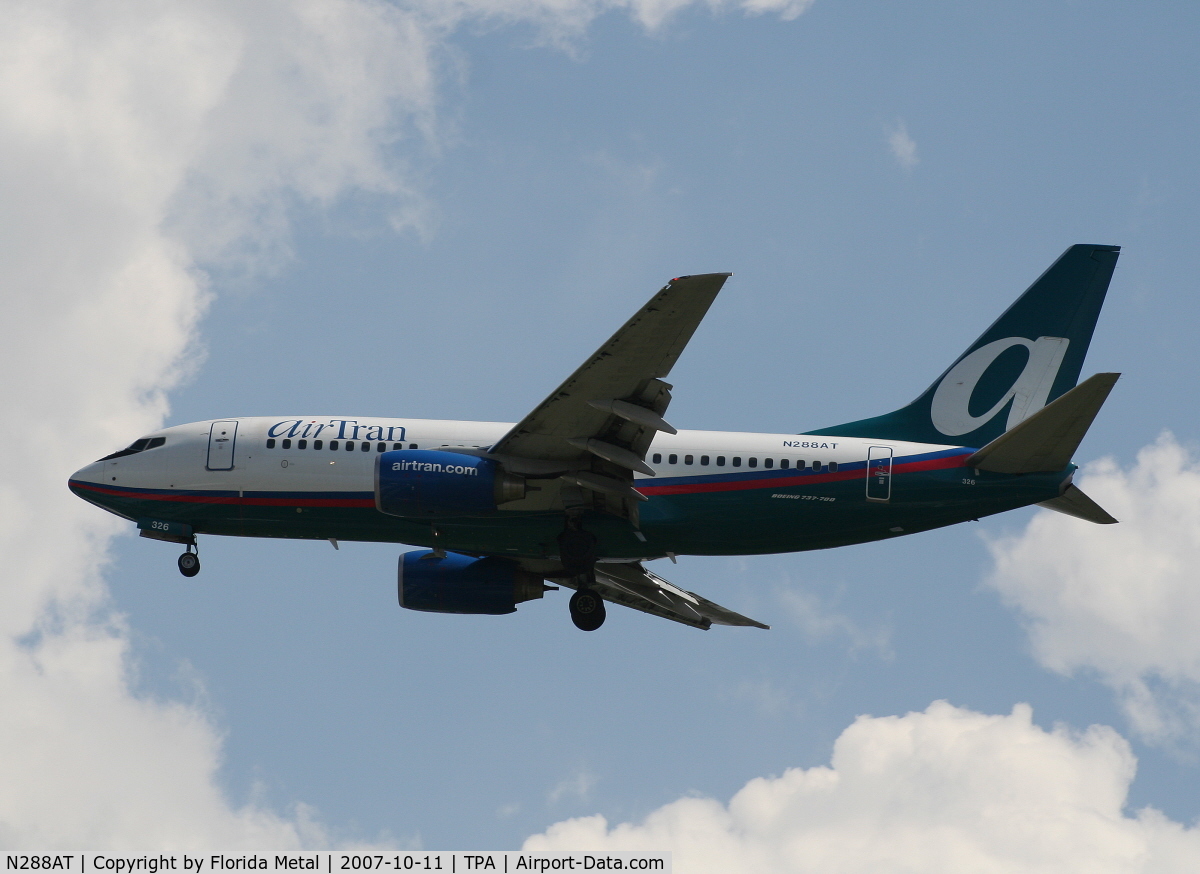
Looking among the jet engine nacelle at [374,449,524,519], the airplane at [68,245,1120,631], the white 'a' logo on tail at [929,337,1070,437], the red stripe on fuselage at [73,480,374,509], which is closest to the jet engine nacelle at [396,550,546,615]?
the airplane at [68,245,1120,631]

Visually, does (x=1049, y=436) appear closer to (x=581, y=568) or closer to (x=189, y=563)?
(x=581, y=568)

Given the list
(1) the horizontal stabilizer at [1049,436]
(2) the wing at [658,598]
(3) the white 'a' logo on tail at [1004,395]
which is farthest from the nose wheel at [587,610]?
(1) the horizontal stabilizer at [1049,436]

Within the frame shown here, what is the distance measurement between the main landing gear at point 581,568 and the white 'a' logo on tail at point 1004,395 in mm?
9166

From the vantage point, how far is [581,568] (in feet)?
109

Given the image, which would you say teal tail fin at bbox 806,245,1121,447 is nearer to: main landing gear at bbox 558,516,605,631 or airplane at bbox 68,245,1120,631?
airplane at bbox 68,245,1120,631

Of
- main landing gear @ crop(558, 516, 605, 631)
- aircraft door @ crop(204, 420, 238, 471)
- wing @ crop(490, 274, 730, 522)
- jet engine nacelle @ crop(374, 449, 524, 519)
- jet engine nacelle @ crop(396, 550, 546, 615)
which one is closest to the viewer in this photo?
wing @ crop(490, 274, 730, 522)

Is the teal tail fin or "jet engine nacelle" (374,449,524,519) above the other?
the teal tail fin

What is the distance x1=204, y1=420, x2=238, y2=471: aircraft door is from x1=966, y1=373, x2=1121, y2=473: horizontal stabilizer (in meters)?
17.7

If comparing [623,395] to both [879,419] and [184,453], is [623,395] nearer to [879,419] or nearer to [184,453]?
[879,419]

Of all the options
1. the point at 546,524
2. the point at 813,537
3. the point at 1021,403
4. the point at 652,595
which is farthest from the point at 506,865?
the point at 1021,403

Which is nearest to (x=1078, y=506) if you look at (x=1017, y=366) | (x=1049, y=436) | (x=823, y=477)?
(x=1049, y=436)

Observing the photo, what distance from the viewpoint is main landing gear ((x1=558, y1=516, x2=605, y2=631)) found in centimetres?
3297

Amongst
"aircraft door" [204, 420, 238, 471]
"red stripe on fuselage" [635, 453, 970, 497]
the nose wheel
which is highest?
"aircraft door" [204, 420, 238, 471]

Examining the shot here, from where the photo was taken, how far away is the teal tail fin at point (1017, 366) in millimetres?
34406
